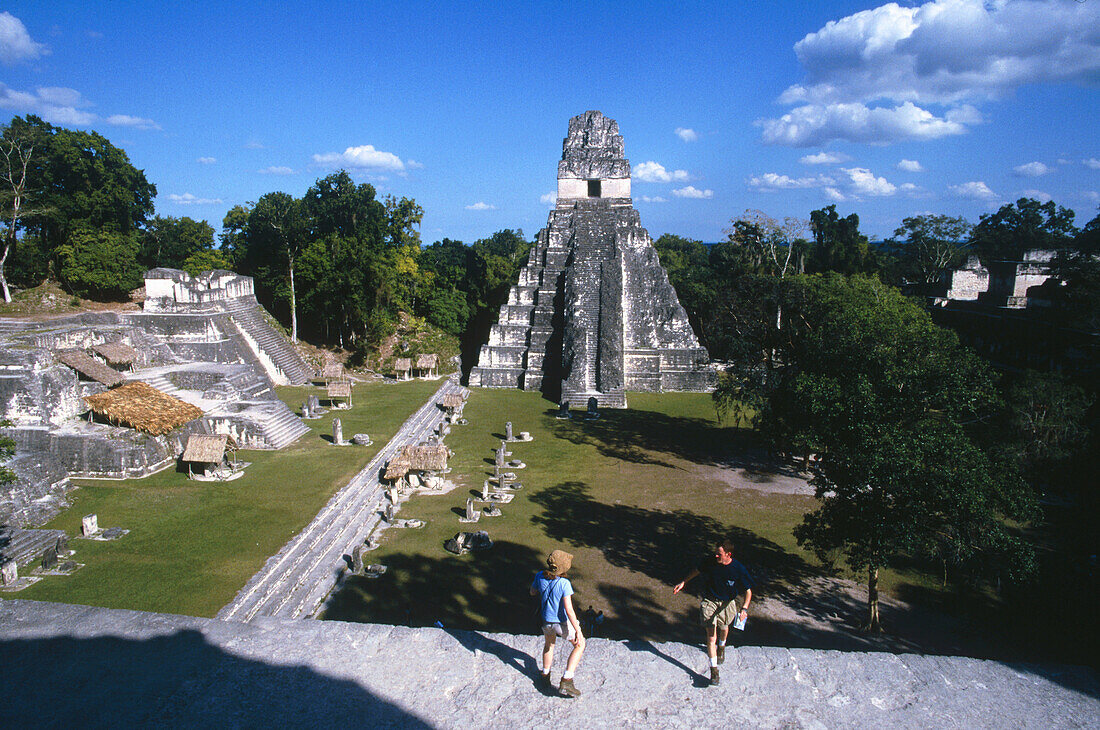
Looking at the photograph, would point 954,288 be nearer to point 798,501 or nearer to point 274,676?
point 798,501

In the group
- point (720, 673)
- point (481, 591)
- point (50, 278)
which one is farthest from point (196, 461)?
point (50, 278)

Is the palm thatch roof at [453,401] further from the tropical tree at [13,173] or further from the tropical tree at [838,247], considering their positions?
the tropical tree at [838,247]

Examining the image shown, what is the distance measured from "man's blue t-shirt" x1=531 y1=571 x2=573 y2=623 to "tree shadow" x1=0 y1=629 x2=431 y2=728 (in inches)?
50.1

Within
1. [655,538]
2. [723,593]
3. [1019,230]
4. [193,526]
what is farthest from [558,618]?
[1019,230]

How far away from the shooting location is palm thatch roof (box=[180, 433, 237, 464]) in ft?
43.8

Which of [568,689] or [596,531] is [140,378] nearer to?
[596,531]

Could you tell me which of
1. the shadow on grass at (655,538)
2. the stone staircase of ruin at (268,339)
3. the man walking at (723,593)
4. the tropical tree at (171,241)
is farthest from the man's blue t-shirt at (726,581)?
the tropical tree at (171,241)

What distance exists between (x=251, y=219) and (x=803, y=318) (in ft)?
88.4

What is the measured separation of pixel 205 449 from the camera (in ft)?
44.1

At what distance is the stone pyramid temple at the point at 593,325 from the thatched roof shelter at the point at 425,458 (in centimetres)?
877

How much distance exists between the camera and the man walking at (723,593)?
515 cm

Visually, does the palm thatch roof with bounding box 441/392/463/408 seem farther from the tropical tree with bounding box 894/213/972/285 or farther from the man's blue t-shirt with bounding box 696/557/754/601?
the tropical tree with bounding box 894/213/972/285

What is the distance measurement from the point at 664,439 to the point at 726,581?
498 inches

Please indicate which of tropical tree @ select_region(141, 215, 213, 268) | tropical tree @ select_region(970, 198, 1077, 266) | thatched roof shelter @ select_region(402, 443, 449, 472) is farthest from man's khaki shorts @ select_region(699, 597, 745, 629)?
tropical tree @ select_region(970, 198, 1077, 266)
